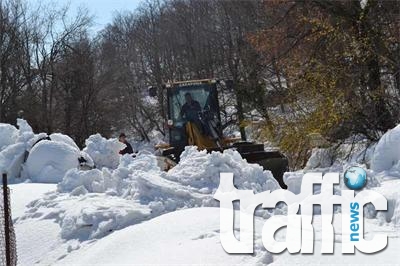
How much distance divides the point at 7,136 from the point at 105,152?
421 cm

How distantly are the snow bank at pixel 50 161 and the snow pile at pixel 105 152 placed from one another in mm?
511

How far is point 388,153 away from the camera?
12.1 metres

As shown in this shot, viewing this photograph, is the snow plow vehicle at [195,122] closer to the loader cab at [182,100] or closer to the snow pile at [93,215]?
the loader cab at [182,100]

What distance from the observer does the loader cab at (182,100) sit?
53.3 feet

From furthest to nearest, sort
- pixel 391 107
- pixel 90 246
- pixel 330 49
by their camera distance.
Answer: pixel 330 49
pixel 391 107
pixel 90 246

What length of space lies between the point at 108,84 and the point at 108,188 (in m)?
36.0

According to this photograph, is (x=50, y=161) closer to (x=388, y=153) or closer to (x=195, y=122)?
(x=195, y=122)

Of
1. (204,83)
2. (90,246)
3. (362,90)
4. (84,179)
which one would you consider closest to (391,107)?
(362,90)

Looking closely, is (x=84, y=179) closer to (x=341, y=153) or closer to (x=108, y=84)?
(x=341, y=153)

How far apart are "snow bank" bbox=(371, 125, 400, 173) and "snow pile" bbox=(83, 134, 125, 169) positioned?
301 inches

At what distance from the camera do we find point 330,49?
19.1m

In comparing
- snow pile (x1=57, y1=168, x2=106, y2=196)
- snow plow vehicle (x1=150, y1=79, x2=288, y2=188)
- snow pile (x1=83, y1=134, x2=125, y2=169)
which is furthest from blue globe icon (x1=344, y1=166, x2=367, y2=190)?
snow pile (x1=83, y1=134, x2=125, y2=169)

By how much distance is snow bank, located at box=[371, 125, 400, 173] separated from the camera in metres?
11.9

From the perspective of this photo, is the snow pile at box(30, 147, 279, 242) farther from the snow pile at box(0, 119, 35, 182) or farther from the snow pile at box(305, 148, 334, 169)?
the snow pile at box(305, 148, 334, 169)
